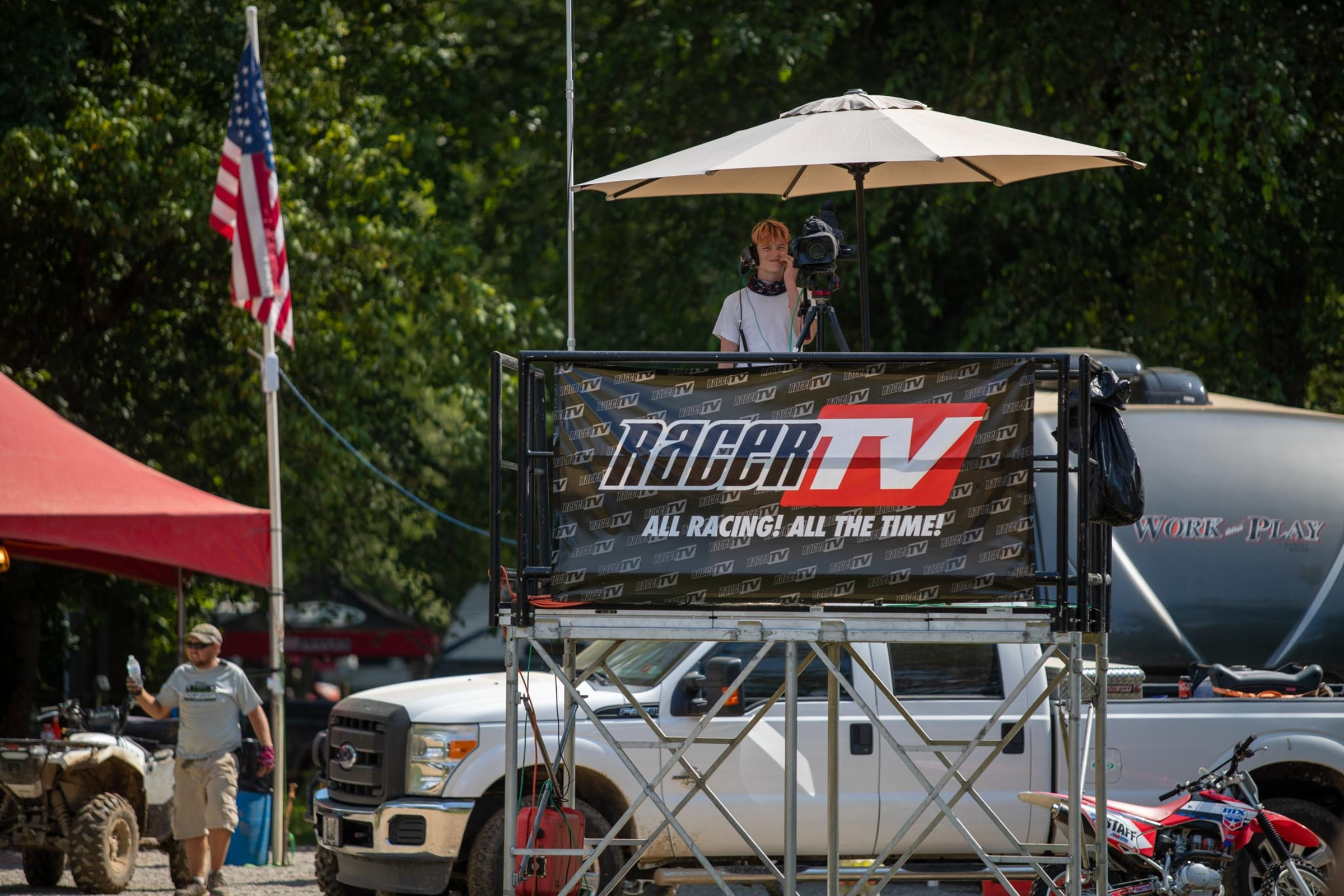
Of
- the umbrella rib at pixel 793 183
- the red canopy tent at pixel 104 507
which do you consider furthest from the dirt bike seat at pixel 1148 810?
the red canopy tent at pixel 104 507

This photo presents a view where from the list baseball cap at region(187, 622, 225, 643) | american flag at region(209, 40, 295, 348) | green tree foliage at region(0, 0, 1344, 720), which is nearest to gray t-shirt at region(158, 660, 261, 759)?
baseball cap at region(187, 622, 225, 643)

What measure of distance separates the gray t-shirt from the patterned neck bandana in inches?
179

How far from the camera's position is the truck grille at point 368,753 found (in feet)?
29.6

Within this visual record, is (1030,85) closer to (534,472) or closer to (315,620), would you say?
(534,472)

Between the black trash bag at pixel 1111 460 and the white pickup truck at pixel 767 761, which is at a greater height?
the black trash bag at pixel 1111 460

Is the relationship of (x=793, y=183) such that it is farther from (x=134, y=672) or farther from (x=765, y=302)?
(x=134, y=672)

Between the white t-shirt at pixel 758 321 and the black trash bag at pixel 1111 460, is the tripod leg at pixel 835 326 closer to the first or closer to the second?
the white t-shirt at pixel 758 321

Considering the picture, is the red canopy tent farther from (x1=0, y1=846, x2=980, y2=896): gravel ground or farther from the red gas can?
the red gas can

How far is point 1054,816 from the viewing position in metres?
7.59

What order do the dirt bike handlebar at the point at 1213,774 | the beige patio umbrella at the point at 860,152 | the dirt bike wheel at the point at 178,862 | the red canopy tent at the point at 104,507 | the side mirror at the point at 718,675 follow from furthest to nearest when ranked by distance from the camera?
the red canopy tent at the point at 104,507 → the dirt bike wheel at the point at 178,862 → the side mirror at the point at 718,675 → the dirt bike handlebar at the point at 1213,774 → the beige patio umbrella at the point at 860,152

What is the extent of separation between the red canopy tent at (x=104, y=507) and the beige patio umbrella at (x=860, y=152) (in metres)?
5.47

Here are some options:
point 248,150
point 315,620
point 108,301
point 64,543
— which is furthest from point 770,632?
point 315,620

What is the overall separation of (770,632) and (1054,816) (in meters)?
2.04

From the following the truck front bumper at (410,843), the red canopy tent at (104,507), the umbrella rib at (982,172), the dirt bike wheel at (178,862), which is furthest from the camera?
the red canopy tent at (104,507)
